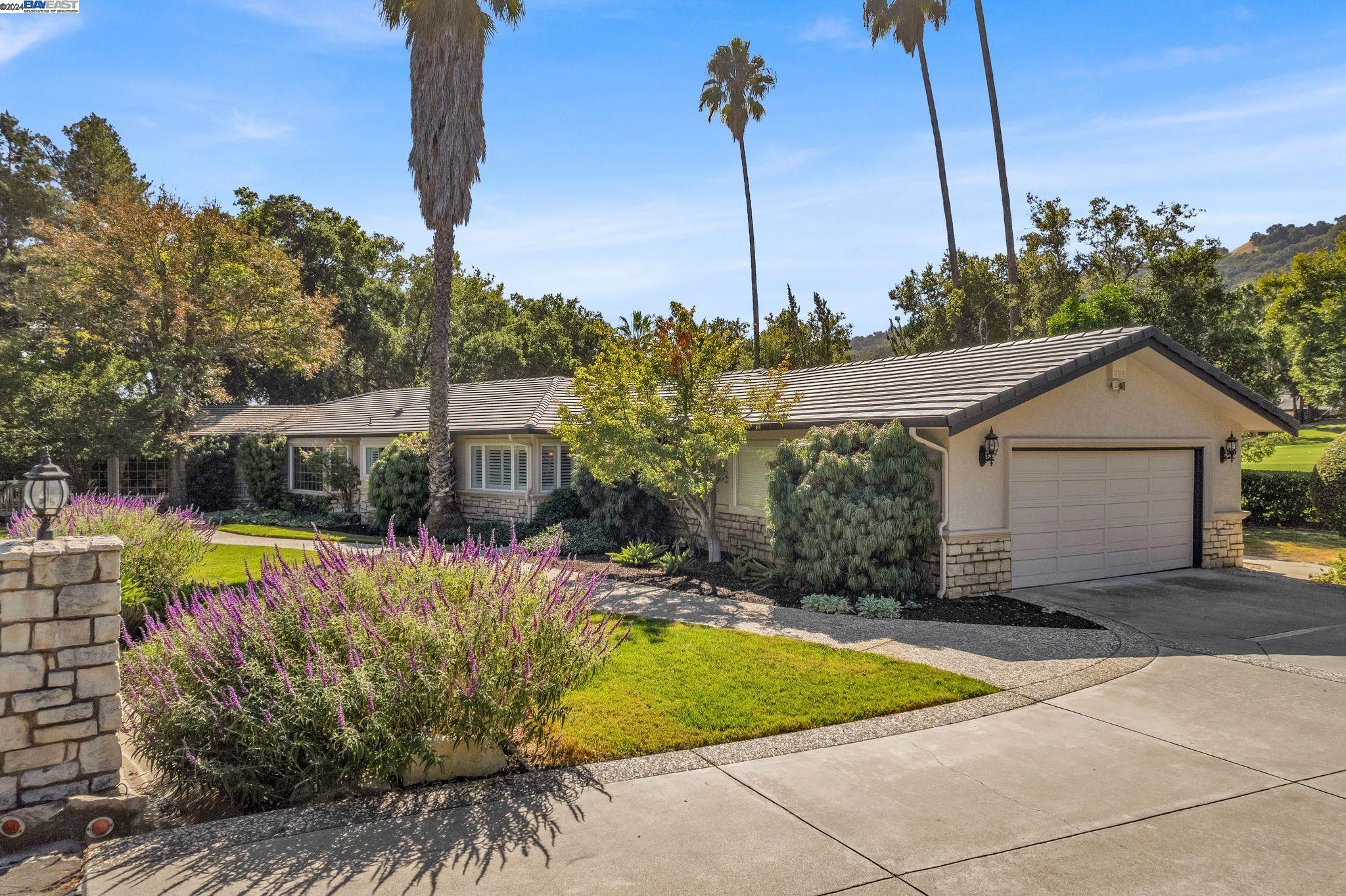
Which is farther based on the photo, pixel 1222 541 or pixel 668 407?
pixel 1222 541

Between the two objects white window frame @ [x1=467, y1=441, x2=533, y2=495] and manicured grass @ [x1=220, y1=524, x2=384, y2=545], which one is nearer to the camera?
white window frame @ [x1=467, y1=441, x2=533, y2=495]

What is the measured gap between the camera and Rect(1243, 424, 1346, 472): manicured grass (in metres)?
33.1

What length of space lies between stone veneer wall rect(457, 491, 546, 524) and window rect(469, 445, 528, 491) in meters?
0.20

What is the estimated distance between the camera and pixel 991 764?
17.7 feet

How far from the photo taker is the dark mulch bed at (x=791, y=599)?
9781 millimetres

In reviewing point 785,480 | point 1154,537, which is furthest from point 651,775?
point 1154,537

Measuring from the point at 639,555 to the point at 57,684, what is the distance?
33.6 ft

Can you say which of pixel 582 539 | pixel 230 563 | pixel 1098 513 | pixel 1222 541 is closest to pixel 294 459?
pixel 230 563

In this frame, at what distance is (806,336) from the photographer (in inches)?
1289

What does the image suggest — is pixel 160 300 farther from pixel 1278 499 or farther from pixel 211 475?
pixel 1278 499

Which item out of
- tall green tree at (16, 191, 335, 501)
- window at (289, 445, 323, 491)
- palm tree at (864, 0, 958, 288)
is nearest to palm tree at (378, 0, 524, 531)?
window at (289, 445, 323, 491)

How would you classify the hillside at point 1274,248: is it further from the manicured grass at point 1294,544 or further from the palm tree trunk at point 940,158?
the manicured grass at point 1294,544

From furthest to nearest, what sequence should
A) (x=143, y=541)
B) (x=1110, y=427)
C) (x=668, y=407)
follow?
(x=668, y=407)
(x=1110, y=427)
(x=143, y=541)

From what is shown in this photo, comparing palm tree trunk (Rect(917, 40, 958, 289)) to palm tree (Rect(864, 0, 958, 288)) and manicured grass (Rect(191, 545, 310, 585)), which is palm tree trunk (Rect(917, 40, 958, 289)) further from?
manicured grass (Rect(191, 545, 310, 585))
